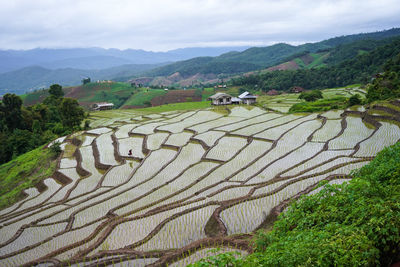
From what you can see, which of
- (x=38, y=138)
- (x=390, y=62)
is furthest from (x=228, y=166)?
(x=390, y=62)

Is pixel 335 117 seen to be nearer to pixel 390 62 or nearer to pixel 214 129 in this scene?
pixel 214 129

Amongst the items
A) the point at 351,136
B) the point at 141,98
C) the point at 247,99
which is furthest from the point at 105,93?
the point at 351,136

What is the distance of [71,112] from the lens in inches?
1705

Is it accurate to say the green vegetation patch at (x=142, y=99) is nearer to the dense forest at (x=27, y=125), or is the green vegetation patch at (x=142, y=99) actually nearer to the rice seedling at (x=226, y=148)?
the dense forest at (x=27, y=125)

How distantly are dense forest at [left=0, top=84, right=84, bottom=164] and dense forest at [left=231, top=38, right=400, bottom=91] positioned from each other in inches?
2337

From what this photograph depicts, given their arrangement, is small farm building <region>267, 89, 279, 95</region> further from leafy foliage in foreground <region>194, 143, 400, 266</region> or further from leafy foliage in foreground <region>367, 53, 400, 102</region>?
leafy foliage in foreground <region>194, 143, 400, 266</region>

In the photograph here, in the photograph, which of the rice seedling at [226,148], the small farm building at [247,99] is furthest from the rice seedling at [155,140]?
the small farm building at [247,99]

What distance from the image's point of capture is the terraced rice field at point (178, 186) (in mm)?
11182

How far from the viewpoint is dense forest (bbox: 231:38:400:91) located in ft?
229

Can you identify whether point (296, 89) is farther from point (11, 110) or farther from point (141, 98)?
point (11, 110)

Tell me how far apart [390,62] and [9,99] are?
64.2m

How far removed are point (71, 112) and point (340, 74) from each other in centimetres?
6956

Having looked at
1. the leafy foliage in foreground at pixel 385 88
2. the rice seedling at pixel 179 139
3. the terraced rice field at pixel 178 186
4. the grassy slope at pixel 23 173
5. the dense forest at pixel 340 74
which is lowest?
the grassy slope at pixel 23 173

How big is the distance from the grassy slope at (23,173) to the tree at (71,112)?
39.3ft
